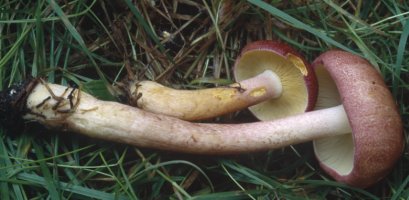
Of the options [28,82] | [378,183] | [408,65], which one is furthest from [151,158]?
[408,65]

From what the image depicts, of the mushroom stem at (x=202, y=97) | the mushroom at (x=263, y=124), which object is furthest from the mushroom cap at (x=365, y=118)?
the mushroom stem at (x=202, y=97)

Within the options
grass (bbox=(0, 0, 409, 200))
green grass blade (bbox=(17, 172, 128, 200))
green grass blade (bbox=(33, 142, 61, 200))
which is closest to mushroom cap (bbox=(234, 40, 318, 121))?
grass (bbox=(0, 0, 409, 200))

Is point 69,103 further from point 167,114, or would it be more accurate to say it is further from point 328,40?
point 328,40

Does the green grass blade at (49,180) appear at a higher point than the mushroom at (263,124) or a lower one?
lower

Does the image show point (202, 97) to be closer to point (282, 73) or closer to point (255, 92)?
point (255, 92)

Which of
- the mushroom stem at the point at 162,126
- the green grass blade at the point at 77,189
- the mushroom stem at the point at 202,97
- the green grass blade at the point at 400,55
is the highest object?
the green grass blade at the point at 400,55

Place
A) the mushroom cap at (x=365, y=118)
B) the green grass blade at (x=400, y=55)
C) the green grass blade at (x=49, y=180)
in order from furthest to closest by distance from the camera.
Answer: the green grass blade at (x=400, y=55) < the green grass blade at (x=49, y=180) < the mushroom cap at (x=365, y=118)

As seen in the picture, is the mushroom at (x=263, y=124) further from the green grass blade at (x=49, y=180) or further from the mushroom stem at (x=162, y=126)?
the green grass blade at (x=49, y=180)
